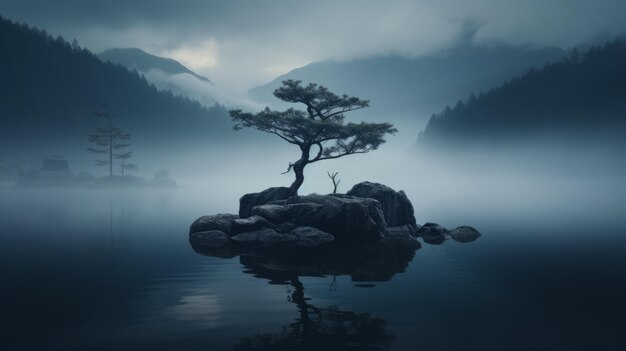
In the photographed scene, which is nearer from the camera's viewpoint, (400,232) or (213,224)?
(213,224)

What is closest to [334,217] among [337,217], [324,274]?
[337,217]

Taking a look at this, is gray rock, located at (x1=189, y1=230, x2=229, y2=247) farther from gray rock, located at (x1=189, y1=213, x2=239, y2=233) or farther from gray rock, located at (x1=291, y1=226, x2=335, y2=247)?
gray rock, located at (x1=291, y1=226, x2=335, y2=247)

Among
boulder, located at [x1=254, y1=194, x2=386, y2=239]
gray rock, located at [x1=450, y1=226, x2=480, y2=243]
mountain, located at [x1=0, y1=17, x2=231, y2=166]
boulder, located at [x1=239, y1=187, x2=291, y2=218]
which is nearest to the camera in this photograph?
gray rock, located at [x1=450, y1=226, x2=480, y2=243]

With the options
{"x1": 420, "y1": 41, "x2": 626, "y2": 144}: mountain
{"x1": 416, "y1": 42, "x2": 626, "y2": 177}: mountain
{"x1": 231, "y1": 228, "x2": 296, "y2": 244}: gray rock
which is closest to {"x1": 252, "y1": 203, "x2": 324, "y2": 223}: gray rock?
{"x1": 231, "y1": 228, "x2": 296, "y2": 244}: gray rock

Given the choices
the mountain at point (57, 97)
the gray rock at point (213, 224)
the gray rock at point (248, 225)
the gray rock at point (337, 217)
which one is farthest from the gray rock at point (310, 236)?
the mountain at point (57, 97)

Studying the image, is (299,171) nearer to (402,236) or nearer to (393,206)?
(393,206)

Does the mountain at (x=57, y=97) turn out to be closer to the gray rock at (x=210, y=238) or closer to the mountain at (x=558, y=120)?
the gray rock at (x=210, y=238)

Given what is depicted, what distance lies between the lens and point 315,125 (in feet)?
103

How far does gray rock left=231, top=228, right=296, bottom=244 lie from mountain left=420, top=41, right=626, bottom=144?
151847mm

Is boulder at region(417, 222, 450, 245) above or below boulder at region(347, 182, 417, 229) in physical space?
below

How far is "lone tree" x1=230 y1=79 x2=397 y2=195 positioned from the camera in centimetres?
3225

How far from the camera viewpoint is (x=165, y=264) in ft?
57.8

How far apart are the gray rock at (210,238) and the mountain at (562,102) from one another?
155 meters

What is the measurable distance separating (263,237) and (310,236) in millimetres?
3034
